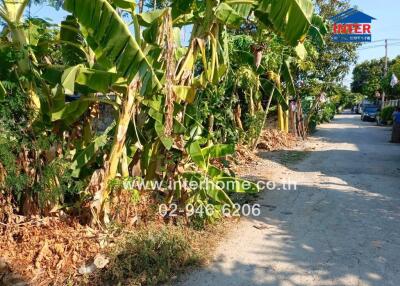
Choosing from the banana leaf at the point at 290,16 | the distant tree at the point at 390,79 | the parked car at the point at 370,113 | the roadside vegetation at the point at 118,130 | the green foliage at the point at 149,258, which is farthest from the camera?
the parked car at the point at 370,113

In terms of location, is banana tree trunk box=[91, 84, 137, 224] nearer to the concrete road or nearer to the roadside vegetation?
the roadside vegetation

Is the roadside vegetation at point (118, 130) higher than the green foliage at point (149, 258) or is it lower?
higher

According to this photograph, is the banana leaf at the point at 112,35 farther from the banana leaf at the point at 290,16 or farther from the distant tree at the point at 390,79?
the distant tree at the point at 390,79

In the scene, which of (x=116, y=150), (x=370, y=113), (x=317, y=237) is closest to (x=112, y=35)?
(x=116, y=150)

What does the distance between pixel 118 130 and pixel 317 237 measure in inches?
119

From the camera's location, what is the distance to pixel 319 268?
15.7ft

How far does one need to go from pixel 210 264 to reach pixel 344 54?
1568 centimetres

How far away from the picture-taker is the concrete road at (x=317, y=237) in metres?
4.65

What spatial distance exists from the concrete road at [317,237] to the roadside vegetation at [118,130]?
1.86 feet

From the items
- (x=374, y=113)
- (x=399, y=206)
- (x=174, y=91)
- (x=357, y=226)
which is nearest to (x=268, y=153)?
(x=399, y=206)

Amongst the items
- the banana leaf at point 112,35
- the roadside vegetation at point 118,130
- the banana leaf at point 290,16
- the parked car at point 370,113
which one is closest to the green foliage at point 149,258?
the roadside vegetation at point 118,130

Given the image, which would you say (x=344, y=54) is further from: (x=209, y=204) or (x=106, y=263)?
(x=106, y=263)

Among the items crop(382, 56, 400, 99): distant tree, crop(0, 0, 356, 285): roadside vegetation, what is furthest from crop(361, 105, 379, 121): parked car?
crop(0, 0, 356, 285): roadside vegetation

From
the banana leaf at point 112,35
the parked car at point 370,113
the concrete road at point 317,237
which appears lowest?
the concrete road at point 317,237
